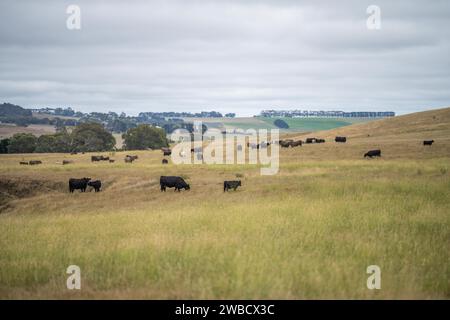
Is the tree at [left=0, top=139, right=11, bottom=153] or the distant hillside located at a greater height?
the distant hillside

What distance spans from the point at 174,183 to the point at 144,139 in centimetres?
7628

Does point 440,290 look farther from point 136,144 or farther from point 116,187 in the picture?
point 136,144

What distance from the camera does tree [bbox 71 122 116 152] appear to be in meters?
99.3

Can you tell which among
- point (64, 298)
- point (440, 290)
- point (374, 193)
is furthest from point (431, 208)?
point (64, 298)

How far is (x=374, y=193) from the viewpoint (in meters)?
19.9

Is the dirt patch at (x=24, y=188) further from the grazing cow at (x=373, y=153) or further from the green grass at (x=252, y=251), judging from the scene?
the grazing cow at (x=373, y=153)

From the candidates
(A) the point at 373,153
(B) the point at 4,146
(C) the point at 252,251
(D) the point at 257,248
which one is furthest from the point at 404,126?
(B) the point at 4,146

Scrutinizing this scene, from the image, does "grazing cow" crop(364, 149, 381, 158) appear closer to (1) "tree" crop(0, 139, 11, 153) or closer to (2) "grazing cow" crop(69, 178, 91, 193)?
(2) "grazing cow" crop(69, 178, 91, 193)

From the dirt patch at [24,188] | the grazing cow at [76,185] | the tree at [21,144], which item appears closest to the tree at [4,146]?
the tree at [21,144]

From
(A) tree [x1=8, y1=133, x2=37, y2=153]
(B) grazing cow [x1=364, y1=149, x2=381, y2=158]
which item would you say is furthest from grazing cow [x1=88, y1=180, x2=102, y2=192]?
(A) tree [x1=8, y1=133, x2=37, y2=153]

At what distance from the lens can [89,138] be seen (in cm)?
9944

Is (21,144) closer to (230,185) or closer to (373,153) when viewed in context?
(373,153)

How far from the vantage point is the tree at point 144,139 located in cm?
10256

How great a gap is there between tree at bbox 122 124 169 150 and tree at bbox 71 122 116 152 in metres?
5.84
